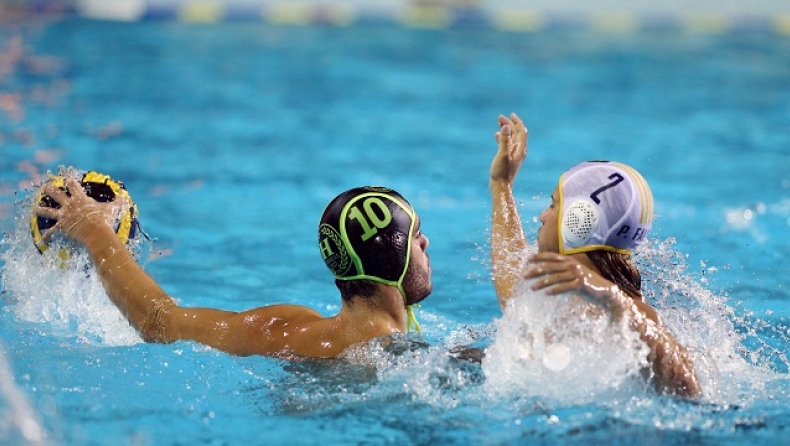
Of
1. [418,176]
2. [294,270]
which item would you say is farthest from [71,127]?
[294,270]

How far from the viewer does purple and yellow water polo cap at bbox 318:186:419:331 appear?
10.6 feet

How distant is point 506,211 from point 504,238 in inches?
3.7

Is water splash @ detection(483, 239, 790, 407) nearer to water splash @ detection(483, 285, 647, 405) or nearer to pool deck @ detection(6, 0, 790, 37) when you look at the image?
water splash @ detection(483, 285, 647, 405)

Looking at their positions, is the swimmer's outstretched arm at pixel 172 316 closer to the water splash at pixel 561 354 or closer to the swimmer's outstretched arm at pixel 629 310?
the water splash at pixel 561 354

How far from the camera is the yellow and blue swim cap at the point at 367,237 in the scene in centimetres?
322

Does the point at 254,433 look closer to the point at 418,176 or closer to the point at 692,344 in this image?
the point at 692,344

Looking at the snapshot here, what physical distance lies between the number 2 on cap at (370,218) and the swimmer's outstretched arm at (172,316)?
0.33m

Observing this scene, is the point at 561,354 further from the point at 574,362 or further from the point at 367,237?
the point at 367,237

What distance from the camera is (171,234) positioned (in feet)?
20.0

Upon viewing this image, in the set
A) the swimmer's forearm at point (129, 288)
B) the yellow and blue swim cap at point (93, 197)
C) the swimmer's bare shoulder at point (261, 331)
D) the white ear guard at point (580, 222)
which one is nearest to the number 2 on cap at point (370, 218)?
the swimmer's bare shoulder at point (261, 331)

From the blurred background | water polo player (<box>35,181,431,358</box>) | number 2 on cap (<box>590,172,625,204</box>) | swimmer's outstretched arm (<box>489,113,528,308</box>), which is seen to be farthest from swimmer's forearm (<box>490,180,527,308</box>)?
the blurred background

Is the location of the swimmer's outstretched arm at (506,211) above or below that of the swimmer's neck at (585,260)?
above

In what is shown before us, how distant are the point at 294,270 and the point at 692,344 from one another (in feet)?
8.16

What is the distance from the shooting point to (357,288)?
130 inches
